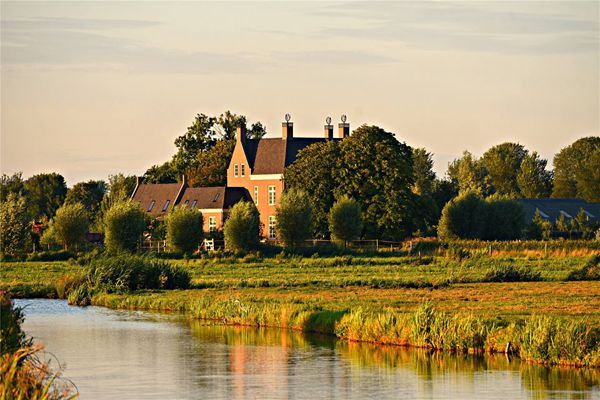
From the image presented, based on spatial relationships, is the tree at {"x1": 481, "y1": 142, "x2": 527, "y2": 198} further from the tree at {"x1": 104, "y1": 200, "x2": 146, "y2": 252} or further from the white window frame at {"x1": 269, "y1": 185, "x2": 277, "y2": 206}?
the tree at {"x1": 104, "y1": 200, "x2": 146, "y2": 252}

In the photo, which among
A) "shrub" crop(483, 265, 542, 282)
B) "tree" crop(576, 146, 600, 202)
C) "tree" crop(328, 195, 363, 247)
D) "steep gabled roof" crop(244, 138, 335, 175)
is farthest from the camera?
"tree" crop(576, 146, 600, 202)

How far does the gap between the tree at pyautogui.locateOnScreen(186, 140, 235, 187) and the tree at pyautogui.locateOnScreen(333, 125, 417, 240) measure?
90.1ft

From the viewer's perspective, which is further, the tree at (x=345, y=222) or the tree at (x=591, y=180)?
the tree at (x=591, y=180)

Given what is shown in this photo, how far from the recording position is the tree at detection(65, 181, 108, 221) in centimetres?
15269

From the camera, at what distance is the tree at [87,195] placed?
15269cm

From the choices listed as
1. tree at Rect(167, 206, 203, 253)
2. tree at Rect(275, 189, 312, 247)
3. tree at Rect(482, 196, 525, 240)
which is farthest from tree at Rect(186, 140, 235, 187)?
tree at Rect(167, 206, 203, 253)

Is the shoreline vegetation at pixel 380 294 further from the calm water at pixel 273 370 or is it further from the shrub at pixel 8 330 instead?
the shrub at pixel 8 330

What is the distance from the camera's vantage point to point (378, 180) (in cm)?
10094

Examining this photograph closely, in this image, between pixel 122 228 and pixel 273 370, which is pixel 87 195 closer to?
pixel 122 228

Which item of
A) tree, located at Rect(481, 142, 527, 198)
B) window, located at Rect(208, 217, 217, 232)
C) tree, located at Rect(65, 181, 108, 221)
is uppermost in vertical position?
tree, located at Rect(481, 142, 527, 198)

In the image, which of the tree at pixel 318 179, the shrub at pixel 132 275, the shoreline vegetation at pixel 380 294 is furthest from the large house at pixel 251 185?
the shrub at pixel 132 275

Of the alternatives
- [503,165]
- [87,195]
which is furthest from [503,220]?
[503,165]

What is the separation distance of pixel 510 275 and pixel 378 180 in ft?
129

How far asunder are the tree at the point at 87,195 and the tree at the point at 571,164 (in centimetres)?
6498
